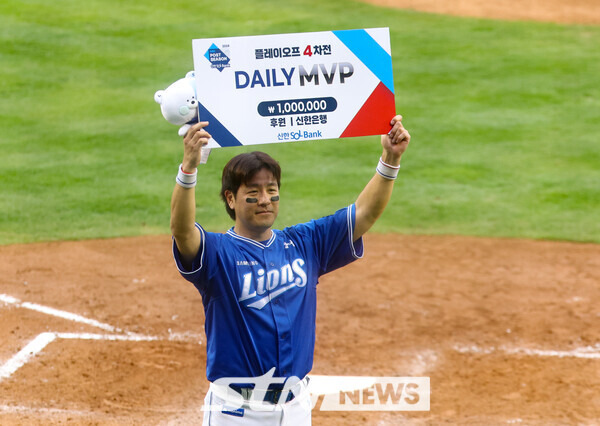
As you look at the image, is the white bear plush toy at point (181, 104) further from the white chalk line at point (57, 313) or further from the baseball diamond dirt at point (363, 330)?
the white chalk line at point (57, 313)

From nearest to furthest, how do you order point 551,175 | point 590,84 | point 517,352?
1. point 517,352
2. point 551,175
3. point 590,84

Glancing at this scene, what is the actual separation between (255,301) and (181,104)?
0.96 meters

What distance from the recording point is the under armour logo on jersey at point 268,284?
11.9 ft

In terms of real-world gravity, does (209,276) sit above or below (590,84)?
below

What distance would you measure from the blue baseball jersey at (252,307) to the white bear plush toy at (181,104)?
47 centimetres

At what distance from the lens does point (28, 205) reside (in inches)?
394

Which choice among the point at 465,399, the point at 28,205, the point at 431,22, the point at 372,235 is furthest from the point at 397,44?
the point at 465,399

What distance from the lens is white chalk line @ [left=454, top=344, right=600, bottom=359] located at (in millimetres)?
6391

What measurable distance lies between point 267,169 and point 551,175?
825cm

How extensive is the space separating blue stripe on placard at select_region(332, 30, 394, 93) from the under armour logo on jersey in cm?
103

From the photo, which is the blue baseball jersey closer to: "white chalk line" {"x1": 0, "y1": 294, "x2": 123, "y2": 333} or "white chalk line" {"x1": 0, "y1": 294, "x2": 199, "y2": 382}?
"white chalk line" {"x1": 0, "y1": 294, "x2": 199, "y2": 382}

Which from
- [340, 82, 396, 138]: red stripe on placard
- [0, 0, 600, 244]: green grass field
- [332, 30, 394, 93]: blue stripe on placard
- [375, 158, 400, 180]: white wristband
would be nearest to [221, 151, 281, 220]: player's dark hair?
[340, 82, 396, 138]: red stripe on placard

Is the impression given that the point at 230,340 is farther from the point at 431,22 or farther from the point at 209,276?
the point at 431,22

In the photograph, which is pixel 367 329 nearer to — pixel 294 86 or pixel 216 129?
pixel 294 86
